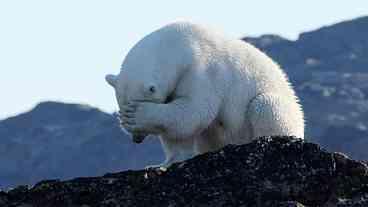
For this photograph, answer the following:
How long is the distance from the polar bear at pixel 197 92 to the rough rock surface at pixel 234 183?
9.95 feet

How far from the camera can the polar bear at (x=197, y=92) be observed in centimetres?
1459

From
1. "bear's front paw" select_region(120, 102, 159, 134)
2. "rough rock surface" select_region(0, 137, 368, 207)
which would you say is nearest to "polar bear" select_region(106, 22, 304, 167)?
"bear's front paw" select_region(120, 102, 159, 134)

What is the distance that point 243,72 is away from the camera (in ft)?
49.8

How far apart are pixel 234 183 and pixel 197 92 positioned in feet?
12.2

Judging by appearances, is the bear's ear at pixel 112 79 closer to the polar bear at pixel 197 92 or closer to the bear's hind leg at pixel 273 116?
the polar bear at pixel 197 92

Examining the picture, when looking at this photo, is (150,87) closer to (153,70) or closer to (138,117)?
(153,70)

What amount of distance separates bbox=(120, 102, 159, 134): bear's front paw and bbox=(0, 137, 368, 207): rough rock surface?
9.69 ft

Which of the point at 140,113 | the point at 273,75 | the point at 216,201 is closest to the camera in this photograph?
the point at 216,201

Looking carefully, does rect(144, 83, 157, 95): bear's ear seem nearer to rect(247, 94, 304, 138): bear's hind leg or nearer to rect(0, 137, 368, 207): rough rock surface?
rect(247, 94, 304, 138): bear's hind leg

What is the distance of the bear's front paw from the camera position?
47.3 ft

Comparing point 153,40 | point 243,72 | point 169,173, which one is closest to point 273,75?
point 243,72

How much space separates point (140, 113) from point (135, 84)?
0.99 ft

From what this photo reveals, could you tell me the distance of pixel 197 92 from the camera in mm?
14734

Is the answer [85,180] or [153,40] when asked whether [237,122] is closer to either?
[153,40]
